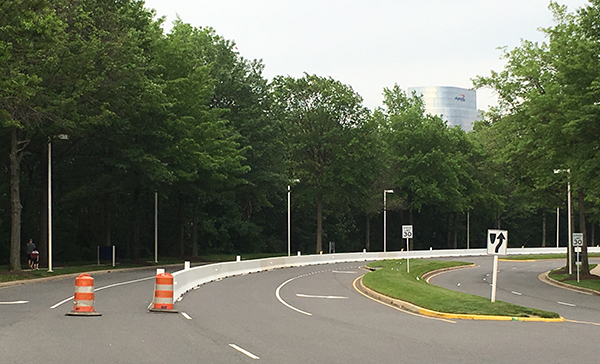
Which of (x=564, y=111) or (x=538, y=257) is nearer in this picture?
(x=564, y=111)

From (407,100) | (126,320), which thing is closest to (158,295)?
(126,320)

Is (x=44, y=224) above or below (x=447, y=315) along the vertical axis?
above

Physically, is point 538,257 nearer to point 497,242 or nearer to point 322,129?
point 322,129

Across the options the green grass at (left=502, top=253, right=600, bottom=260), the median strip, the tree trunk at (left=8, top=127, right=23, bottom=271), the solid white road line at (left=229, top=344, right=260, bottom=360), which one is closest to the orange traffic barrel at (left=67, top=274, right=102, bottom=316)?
the solid white road line at (left=229, top=344, right=260, bottom=360)

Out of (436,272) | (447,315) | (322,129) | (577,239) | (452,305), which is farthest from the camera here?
(322,129)

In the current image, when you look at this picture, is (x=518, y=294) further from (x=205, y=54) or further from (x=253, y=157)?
(x=205, y=54)

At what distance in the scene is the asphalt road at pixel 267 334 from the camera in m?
12.0

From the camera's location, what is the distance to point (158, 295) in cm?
1964

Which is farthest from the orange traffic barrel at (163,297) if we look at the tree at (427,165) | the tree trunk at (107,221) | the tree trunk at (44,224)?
the tree at (427,165)

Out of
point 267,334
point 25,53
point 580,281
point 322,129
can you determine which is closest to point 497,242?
point 267,334

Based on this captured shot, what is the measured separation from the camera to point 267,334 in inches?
594

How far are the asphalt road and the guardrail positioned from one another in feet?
10.6

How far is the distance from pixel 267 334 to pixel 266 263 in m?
34.0

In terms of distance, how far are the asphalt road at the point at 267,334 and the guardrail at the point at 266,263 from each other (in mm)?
3235
